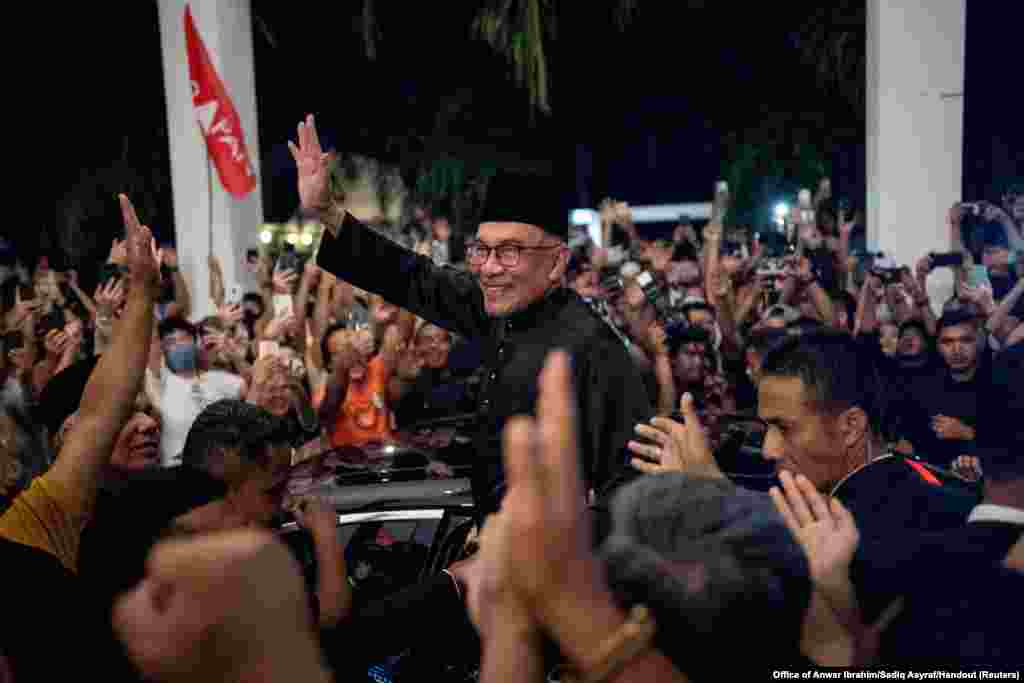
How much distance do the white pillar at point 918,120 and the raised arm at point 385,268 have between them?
585 centimetres

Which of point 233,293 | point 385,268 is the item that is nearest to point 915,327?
point 385,268

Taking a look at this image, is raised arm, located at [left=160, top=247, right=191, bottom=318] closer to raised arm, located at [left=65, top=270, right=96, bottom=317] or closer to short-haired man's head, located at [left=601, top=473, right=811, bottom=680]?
raised arm, located at [left=65, top=270, right=96, bottom=317]

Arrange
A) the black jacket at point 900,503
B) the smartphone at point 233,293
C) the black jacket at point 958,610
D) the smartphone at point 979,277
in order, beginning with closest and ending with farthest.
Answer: the black jacket at point 958,610
the black jacket at point 900,503
the smartphone at point 979,277
the smartphone at point 233,293

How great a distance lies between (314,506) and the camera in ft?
8.34

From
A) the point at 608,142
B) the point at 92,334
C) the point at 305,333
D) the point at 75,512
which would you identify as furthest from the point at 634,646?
the point at 608,142

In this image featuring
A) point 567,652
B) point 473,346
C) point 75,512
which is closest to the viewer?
point 567,652

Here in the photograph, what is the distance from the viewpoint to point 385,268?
3244 millimetres

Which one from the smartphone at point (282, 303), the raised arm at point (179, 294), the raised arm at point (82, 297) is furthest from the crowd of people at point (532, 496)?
the raised arm at point (82, 297)

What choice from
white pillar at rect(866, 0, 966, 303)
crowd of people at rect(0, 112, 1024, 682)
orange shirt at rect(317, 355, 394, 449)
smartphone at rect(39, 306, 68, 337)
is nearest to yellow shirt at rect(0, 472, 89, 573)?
crowd of people at rect(0, 112, 1024, 682)

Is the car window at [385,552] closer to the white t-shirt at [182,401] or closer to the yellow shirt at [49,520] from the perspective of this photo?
the yellow shirt at [49,520]

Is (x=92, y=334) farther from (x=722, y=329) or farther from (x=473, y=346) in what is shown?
(x=722, y=329)

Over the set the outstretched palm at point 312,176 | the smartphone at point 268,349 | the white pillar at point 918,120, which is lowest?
the smartphone at point 268,349

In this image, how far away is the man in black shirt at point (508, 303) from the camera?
2.79 m

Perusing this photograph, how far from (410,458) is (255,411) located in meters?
1.90
